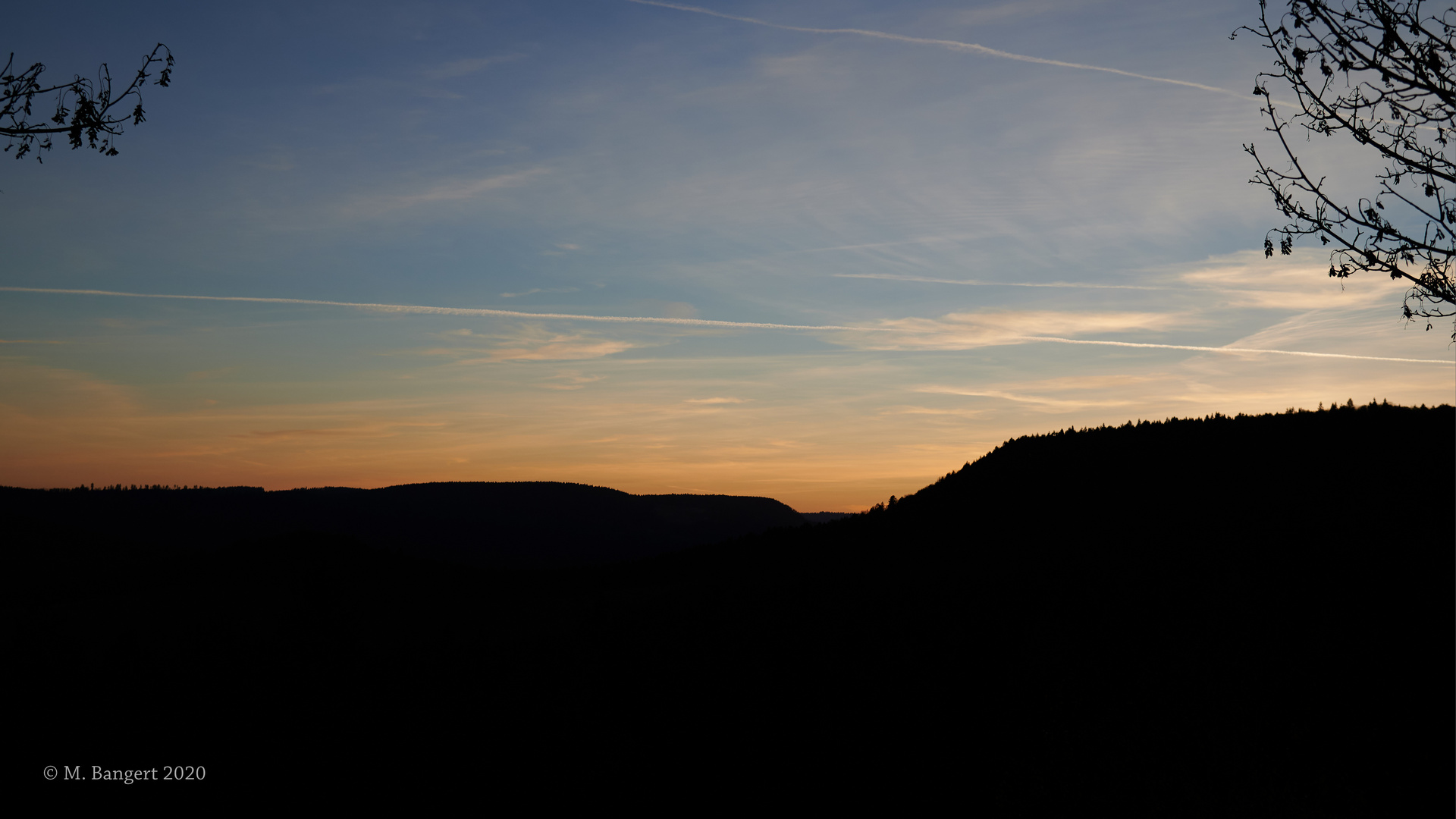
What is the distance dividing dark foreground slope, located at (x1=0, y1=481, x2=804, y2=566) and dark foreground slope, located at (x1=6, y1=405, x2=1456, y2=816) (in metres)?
115

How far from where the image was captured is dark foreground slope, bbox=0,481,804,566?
154125 millimetres

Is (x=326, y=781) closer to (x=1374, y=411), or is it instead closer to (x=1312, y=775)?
(x=1312, y=775)

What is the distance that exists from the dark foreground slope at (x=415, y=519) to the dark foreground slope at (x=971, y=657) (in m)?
115

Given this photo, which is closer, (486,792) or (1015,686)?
(486,792)

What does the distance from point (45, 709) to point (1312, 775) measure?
29.5 meters

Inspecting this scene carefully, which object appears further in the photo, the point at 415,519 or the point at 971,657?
the point at 415,519

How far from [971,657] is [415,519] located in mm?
175787

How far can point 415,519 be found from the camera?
180 m

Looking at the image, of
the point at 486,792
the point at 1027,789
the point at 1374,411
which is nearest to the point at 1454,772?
the point at 1027,789

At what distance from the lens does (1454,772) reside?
1388 centimetres

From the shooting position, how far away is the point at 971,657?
2139 centimetres

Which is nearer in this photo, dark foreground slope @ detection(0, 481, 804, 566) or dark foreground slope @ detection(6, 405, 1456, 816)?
dark foreground slope @ detection(6, 405, 1456, 816)

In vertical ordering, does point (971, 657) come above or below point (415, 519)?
below

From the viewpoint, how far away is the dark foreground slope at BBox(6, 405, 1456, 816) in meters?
16.0
